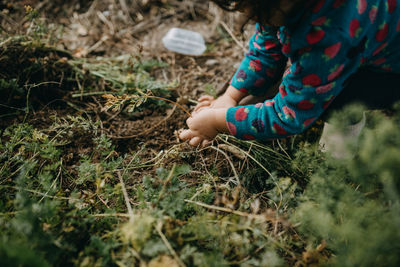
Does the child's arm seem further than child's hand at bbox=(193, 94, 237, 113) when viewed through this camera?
No

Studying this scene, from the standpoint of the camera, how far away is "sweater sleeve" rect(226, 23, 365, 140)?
99 cm

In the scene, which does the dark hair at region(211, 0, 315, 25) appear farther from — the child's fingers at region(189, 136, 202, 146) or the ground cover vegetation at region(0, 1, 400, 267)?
the child's fingers at region(189, 136, 202, 146)

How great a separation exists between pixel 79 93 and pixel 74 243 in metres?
1.19

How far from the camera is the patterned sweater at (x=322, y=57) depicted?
970 millimetres

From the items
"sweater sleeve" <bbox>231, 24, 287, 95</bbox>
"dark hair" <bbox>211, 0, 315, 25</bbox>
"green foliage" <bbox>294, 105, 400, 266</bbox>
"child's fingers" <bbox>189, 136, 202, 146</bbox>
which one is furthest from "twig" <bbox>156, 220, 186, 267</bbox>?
"sweater sleeve" <bbox>231, 24, 287, 95</bbox>

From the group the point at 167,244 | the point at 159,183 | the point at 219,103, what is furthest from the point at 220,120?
the point at 167,244

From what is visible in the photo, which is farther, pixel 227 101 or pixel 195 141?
pixel 227 101

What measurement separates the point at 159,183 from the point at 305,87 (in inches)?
30.1

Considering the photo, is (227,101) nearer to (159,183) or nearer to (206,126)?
(206,126)

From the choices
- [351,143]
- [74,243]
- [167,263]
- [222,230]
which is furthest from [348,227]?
[74,243]

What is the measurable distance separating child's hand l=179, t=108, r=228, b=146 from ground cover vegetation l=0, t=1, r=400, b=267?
0.09 m

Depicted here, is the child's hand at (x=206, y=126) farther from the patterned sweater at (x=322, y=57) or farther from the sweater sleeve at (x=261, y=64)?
the sweater sleeve at (x=261, y=64)

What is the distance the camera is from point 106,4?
9.48ft

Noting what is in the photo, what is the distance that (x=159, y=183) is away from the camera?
1.12m
